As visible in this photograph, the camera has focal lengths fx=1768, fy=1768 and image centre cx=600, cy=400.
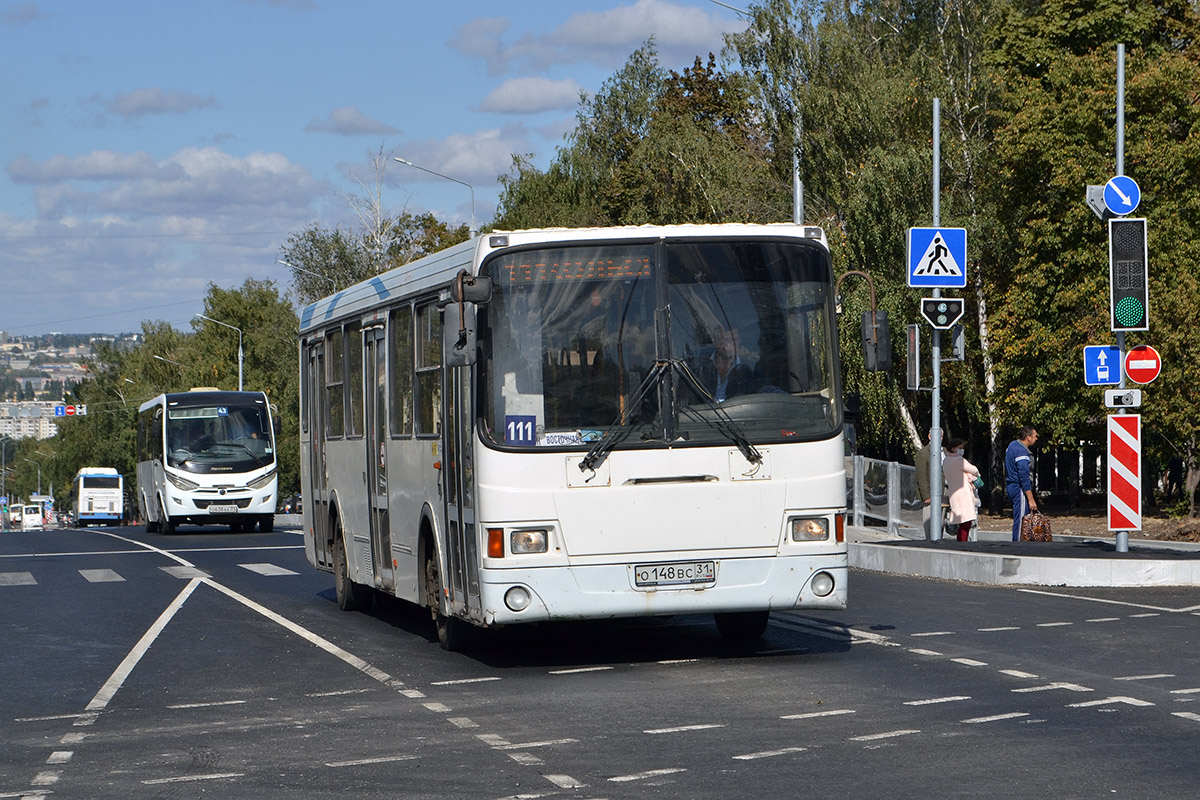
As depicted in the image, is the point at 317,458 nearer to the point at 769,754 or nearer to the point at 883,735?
the point at 883,735

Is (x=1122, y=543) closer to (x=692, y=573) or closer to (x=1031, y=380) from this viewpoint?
(x=692, y=573)

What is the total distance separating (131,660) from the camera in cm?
1326

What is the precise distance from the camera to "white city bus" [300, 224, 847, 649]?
11.5 meters

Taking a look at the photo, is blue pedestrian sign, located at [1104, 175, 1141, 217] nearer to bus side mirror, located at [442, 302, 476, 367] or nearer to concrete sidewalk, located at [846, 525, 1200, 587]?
concrete sidewalk, located at [846, 525, 1200, 587]

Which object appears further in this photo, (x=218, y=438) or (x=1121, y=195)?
(x=218, y=438)

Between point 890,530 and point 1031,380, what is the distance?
16.7m

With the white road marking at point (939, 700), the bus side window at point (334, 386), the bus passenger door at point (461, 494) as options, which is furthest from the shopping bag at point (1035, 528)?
the white road marking at point (939, 700)

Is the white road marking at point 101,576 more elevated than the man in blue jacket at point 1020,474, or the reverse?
the man in blue jacket at point 1020,474

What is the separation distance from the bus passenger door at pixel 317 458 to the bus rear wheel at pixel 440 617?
4468mm

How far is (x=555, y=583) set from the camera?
11469 millimetres

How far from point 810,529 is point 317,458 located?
7.46 meters

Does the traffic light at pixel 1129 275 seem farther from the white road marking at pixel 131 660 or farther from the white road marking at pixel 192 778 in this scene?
the white road marking at pixel 192 778

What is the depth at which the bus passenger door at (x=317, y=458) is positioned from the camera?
57.6 feet

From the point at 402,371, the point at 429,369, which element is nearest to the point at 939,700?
the point at 429,369
